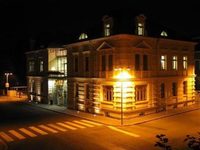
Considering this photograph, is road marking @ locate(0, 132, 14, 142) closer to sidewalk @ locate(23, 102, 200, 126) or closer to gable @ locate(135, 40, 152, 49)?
sidewalk @ locate(23, 102, 200, 126)

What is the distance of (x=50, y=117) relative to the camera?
3128 centimetres

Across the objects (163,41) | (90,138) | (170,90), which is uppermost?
(163,41)

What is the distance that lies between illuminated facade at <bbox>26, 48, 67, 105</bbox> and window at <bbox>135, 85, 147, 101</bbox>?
12344mm

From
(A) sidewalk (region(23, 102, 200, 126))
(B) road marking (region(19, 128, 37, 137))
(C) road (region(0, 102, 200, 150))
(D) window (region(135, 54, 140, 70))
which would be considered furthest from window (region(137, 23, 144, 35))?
(B) road marking (region(19, 128, 37, 137))

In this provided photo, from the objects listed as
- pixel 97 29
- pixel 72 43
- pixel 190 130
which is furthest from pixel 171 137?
pixel 72 43

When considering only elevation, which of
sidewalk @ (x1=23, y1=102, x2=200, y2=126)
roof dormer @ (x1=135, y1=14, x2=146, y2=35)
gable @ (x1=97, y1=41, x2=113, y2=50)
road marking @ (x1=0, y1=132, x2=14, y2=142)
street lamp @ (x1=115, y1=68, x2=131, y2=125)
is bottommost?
road marking @ (x1=0, y1=132, x2=14, y2=142)

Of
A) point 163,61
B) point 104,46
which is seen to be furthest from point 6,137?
point 163,61

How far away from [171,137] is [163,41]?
47.2 feet

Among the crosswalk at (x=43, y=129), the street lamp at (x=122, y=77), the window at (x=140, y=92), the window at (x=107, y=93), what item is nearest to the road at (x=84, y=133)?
the crosswalk at (x=43, y=129)

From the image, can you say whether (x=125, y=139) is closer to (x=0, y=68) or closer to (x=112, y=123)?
(x=112, y=123)

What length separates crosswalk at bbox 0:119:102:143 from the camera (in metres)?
22.5

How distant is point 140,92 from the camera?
30641 millimetres

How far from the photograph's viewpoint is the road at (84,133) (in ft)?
64.2

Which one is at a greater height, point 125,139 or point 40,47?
point 40,47
